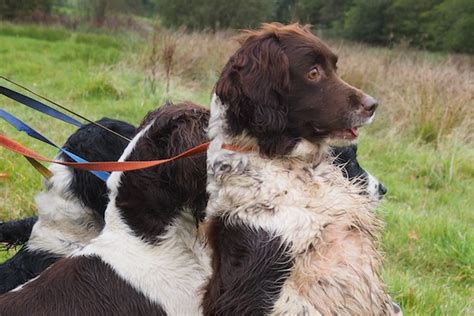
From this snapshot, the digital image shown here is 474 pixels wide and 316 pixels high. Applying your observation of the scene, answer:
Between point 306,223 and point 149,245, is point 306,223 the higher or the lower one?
the higher one

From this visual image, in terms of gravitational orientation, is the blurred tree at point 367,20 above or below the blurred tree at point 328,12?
above

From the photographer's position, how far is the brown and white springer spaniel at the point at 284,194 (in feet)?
7.26

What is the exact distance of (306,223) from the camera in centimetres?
225

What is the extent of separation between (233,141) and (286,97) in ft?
0.88

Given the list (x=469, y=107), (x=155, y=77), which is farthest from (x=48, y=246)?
(x=155, y=77)

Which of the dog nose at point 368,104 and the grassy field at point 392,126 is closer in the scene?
the dog nose at point 368,104

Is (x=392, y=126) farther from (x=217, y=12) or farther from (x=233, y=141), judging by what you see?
(x=217, y=12)

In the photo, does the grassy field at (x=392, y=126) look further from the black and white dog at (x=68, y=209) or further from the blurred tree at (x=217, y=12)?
the blurred tree at (x=217, y=12)

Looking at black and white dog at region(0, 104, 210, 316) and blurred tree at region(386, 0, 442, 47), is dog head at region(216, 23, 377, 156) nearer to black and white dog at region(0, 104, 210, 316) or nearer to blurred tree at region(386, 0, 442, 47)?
black and white dog at region(0, 104, 210, 316)

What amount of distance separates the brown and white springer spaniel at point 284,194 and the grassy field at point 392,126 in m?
0.84

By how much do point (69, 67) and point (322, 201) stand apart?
1272cm

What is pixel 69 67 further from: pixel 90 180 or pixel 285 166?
pixel 285 166

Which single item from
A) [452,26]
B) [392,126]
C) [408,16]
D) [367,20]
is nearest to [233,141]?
[392,126]

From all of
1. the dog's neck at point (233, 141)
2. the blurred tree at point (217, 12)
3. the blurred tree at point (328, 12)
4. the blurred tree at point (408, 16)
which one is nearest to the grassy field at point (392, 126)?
the dog's neck at point (233, 141)
